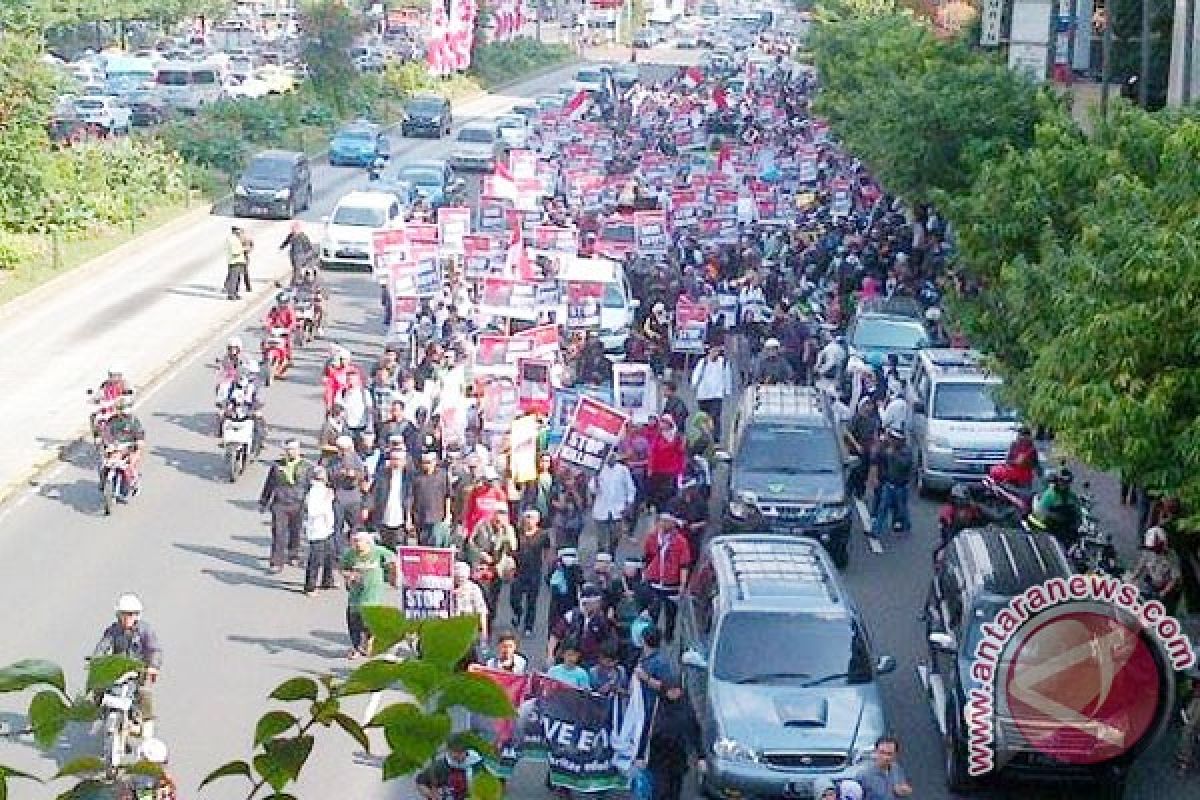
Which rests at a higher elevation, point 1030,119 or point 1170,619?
point 1030,119

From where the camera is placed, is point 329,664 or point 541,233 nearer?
point 329,664

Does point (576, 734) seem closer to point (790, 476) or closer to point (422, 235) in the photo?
point (790, 476)

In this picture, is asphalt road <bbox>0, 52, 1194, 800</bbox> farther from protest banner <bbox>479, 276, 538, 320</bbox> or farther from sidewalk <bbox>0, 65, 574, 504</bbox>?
protest banner <bbox>479, 276, 538, 320</bbox>

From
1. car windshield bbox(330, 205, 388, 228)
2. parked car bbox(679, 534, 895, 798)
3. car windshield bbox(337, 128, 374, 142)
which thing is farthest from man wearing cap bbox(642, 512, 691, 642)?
car windshield bbox(337, 128, 374, 142)

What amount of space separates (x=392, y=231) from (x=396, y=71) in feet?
183

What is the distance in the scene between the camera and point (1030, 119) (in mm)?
34219

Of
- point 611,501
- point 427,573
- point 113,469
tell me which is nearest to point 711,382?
point 611,501

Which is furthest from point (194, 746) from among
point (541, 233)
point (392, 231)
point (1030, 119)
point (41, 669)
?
point (1030, 119)

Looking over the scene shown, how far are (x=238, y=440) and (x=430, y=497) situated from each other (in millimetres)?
4848

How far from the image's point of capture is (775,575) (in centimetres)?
1591

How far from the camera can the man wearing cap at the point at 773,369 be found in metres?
26.1

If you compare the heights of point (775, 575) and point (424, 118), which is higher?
point (775, 575)

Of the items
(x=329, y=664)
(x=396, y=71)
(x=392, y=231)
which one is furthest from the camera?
(x=396, y=71)

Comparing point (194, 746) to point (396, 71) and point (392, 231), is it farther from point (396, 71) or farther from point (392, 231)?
point (396, 71)
